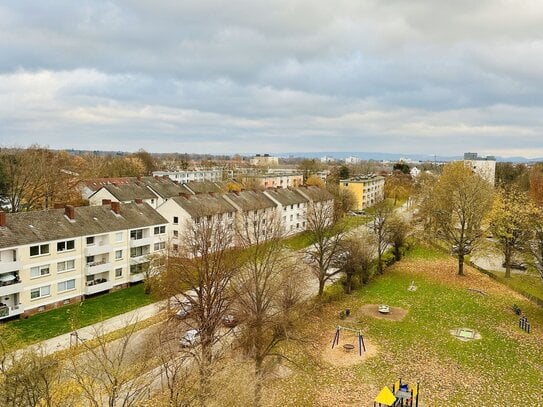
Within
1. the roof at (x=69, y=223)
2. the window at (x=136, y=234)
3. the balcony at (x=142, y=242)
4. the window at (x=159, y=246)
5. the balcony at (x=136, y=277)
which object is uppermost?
the roof at (x=69, y=223)

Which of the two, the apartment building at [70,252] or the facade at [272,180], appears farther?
the facade at [272,180]

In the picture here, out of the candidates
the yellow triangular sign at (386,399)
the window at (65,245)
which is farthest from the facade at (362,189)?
the yellow triangular sign at (386,399)

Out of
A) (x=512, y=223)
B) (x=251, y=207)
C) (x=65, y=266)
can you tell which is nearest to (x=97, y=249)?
(x=65, y=266)

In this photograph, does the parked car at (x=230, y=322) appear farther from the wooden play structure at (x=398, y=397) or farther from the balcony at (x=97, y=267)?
the balcony at (x=97, y=267)

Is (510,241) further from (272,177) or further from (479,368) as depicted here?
(272,177)

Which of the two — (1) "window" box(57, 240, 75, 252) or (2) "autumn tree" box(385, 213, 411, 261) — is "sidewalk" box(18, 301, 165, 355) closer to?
(1) "window" box(57, 240, 75, 252)

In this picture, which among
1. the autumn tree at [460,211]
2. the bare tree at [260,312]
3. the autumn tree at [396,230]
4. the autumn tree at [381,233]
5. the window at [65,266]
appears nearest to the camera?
the bare tree at [260,312]
